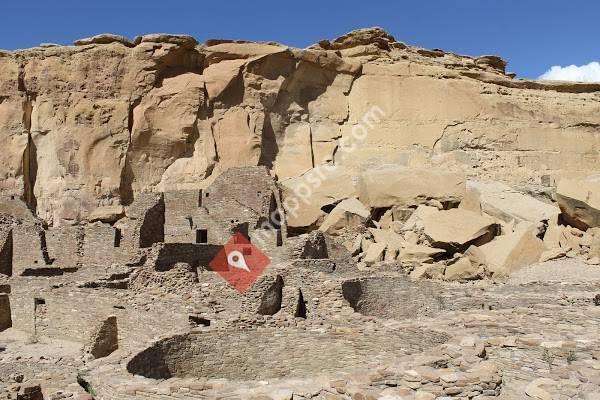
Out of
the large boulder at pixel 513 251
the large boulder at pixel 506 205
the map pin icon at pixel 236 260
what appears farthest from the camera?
the large boulder at pixel 506 205

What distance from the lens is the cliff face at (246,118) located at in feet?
80.0

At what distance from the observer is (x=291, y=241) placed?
50.6 ft

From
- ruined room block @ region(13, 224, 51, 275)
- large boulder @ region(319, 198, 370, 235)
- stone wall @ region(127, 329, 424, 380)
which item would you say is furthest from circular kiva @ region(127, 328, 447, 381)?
large boulder @ region(319, 198, 370, 235)

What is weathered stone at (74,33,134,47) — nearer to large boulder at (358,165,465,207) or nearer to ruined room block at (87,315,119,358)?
large boulder at (358,165,465,207)

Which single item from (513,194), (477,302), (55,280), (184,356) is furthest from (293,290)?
(513,194)

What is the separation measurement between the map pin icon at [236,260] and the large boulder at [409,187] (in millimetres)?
8765

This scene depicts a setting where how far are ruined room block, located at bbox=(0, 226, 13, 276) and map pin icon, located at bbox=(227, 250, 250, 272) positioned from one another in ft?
24.1

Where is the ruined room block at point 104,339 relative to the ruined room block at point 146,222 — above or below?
below

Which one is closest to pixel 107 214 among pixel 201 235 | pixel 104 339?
pixel 201 235

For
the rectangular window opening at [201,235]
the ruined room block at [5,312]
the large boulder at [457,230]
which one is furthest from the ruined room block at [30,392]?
the large boulder at [457,230]

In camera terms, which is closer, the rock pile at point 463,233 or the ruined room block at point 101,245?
the ruined room block at point 101,245

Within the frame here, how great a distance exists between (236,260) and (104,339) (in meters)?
4.55

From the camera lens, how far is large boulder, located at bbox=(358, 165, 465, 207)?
21.8 metres

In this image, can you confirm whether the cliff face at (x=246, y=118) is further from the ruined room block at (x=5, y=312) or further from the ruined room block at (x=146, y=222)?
the ruined room block at (x=5, y=312)
